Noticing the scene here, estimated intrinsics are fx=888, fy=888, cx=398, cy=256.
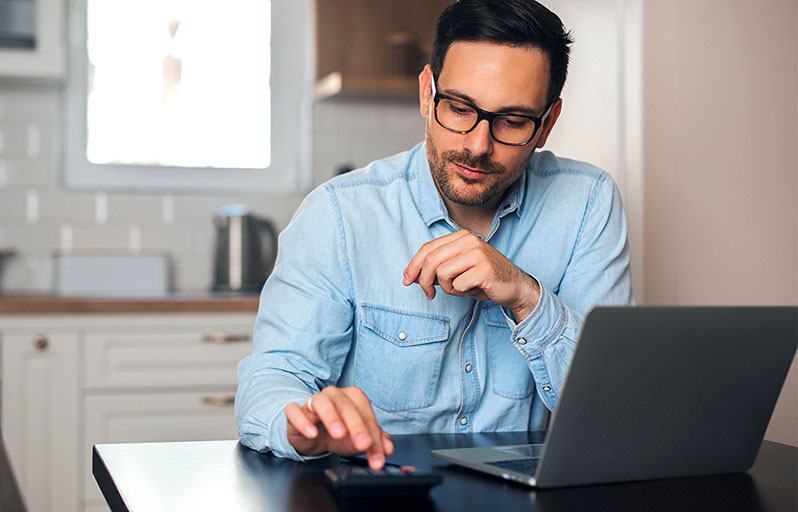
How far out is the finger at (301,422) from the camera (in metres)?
0.88

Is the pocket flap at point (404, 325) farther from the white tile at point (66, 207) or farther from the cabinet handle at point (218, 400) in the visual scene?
the white tile at point (66, 207)

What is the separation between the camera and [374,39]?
137 inches

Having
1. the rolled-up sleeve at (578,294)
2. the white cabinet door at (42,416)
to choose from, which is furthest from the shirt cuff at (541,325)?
the white cabinet door at (42,416)

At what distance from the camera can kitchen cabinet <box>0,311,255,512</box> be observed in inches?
104

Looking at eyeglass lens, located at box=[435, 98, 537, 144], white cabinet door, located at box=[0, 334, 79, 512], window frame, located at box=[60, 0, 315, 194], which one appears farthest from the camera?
window frame, located at box=[60, 0, 315, 194]

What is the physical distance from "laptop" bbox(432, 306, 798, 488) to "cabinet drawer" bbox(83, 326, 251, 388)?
1944 mm

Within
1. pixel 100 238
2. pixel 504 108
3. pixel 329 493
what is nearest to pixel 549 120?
pixel 504 108

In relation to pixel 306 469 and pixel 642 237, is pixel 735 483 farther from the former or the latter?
pixel 642 237

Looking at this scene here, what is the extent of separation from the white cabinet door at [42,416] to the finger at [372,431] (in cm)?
203

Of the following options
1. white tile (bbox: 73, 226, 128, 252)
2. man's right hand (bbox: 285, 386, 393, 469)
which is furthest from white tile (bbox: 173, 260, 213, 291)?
man's right hand (bbox: 285, 386, 393, 469)

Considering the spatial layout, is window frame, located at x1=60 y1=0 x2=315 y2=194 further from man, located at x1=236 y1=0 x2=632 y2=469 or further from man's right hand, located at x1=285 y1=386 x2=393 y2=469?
man's right hand, located at x1=285 y1=386 x2=393 y2=469

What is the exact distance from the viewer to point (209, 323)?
2803 millimetres

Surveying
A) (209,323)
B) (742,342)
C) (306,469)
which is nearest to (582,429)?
(742,342)

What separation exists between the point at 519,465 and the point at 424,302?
49 cm
